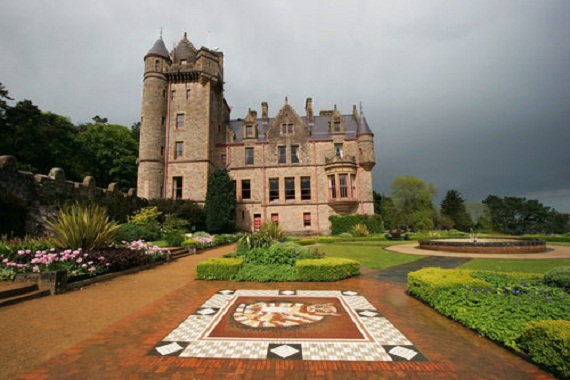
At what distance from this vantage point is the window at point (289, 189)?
32031 millimetres

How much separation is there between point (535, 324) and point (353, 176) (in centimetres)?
2747

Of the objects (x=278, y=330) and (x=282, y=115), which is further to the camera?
(x=282, y=115)

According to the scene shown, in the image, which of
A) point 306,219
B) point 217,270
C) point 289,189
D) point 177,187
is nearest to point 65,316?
point 217,270

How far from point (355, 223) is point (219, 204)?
15.0 metres

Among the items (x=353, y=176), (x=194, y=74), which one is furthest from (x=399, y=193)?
(x=194, y=74)

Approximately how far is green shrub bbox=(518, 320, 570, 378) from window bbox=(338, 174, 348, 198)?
1047 inches

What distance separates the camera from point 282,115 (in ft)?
108

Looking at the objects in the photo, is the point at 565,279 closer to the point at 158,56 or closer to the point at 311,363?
the point at 311,363

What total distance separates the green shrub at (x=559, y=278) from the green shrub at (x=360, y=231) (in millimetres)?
20386

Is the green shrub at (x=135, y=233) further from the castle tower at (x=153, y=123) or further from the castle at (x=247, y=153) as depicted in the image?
the castle at (x=247, y=153)

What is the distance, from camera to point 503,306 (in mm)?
4766

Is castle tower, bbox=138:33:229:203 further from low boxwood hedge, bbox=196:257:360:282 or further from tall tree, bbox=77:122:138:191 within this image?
low boxwood hedge, bbox=196:257:360:282

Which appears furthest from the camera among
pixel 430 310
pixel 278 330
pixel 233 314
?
pixel 430 310

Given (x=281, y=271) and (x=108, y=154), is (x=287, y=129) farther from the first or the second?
(x=108, y=154)
